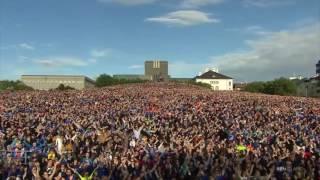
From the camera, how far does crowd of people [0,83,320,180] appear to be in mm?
11273

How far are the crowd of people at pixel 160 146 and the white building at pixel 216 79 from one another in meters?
118

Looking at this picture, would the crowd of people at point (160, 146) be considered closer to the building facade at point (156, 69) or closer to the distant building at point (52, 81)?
the building facade at point (156, 69)

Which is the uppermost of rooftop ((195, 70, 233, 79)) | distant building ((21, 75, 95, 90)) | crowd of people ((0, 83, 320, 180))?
rooftop ((195, 70, 233, 79))

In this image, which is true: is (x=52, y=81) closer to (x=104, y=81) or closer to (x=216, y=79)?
(x=104, y=81)

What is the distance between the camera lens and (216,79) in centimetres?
14338

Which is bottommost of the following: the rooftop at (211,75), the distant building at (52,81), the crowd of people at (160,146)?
the crowd of people at (160,146)

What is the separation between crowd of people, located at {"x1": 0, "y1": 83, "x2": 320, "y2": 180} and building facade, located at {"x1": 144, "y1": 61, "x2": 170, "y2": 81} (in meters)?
69.5

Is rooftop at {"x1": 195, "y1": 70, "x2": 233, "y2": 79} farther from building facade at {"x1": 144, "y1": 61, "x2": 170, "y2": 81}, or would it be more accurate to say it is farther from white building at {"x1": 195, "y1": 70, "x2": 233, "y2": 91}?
building facade at {"x1": 144, "y1": 61, "x2": 170, "y2": 81}

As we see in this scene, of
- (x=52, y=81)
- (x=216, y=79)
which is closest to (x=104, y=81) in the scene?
(x=52, y=81)

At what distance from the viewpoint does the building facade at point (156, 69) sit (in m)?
94.8

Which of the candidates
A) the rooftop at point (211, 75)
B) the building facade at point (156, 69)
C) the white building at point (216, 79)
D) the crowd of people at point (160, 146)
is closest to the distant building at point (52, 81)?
the white building at point (216, 79)

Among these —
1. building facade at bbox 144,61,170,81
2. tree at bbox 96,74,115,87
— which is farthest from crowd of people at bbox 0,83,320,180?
tree at bbox 96,74,115,87

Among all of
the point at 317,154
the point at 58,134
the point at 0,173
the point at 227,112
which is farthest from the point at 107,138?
the point at 227,112

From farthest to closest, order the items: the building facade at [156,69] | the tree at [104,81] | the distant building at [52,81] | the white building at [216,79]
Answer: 1. the white building at [216,79]
2. the distant building at [52,81]
3. the tree at [104,81]
4. the building facade at [156,69]
